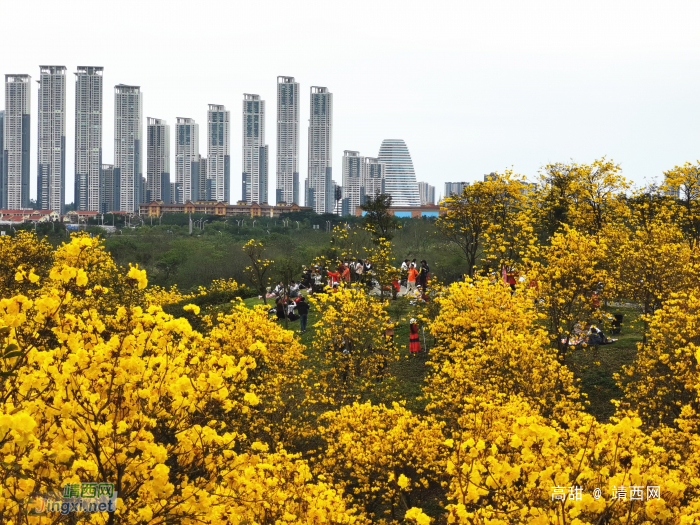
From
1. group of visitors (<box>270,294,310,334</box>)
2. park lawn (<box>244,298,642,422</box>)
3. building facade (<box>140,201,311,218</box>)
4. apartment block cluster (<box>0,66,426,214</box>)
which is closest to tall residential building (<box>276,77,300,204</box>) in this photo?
apartment block cluster (<box>0,66,426,214</box>)

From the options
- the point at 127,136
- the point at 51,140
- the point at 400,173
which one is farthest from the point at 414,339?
the point at 400,173

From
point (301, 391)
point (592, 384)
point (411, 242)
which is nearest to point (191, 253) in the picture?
point (411, 242)

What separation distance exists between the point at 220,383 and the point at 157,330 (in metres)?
0.73

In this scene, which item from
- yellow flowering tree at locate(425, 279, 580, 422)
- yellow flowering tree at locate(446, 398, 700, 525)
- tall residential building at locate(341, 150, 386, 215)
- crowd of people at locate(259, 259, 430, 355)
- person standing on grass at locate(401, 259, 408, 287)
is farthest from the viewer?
tall residential building at locate(341, 150, 386, 215)

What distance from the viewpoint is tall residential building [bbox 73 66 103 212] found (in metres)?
110

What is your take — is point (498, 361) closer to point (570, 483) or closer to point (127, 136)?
point (570, 483)

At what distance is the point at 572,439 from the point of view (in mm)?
6477

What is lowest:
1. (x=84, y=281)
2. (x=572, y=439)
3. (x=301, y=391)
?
(x=301, y=391)

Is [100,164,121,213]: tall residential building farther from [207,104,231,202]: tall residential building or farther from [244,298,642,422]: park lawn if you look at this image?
[244,298,642,422]: park lawn

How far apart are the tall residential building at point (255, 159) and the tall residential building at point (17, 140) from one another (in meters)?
39.6

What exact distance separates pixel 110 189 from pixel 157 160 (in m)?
9.93

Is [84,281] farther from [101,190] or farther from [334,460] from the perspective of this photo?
[101,190]

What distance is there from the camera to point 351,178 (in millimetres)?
138750

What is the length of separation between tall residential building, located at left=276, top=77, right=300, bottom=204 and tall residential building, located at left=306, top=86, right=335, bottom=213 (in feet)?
13.1
